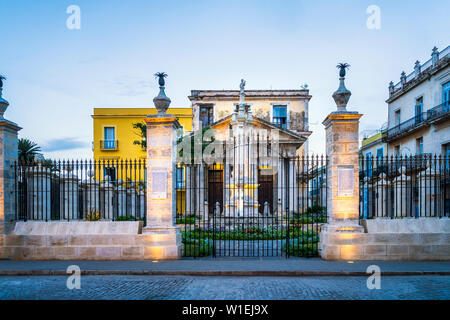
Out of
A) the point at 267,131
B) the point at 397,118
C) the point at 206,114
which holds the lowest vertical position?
the point at 267,131

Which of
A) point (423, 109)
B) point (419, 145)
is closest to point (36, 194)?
point (419, 145)

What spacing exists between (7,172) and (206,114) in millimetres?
27433

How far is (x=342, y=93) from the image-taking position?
33.9 feet

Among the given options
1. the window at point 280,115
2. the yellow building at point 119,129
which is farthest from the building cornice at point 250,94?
the yellow building at point 119,129

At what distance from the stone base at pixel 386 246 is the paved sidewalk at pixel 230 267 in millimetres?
283

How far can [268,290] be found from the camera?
709 centimetres

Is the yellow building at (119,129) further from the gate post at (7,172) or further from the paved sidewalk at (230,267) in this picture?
the paved sidewalk at (230,267)

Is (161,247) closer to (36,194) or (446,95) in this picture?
(36,194)

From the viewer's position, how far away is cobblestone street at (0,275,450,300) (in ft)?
21.9

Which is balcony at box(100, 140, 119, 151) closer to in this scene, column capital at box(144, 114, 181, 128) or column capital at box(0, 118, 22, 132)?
column capital at box(0, 118, 22, 132)

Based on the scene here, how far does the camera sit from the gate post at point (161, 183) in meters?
10.3

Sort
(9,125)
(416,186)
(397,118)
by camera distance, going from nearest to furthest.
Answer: (9,125)
(416,186)
(397,118)

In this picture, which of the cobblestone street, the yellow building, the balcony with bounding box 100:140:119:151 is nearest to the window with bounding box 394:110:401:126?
the yellow building
